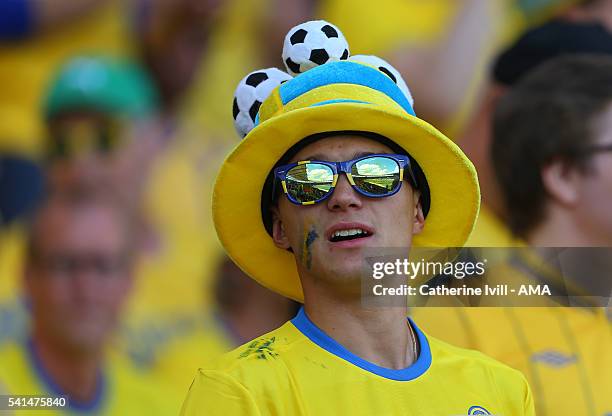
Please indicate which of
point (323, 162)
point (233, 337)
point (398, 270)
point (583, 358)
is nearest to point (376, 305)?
point (398, 270)

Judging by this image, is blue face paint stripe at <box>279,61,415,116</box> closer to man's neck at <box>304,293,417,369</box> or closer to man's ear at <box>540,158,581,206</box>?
man's neck at <box>304,293,417,369</box>

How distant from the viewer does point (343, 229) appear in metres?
2.38

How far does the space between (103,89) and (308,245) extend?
6.61ft

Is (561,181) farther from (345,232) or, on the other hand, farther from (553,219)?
(345,232)

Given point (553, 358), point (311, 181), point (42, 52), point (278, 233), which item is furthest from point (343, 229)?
point (42, 52)

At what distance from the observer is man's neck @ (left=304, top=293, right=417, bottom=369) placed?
7.93 ft

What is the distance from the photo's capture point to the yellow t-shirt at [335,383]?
2223 millimetres

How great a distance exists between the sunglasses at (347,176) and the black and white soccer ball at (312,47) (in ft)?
1.19

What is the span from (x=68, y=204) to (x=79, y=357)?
0.52 metres

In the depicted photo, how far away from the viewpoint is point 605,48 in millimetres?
4566

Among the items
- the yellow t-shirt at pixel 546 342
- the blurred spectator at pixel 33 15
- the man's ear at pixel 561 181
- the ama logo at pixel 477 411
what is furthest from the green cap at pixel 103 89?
the ama logo at pixel 477 411

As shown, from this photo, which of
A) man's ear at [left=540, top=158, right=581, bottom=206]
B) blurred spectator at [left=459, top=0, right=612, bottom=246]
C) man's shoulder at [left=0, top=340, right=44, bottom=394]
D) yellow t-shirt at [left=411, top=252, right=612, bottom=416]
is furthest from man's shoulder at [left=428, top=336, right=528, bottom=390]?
man's shoulder at [left=0, top=340, right=44, bottom=394]

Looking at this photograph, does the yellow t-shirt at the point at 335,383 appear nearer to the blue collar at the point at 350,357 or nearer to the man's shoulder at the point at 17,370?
the blue collar at the point at 350,357

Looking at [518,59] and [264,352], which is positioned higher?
[518,59]
